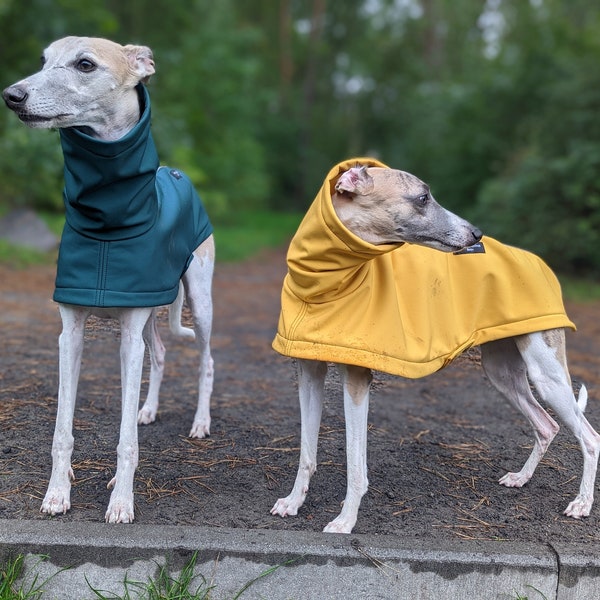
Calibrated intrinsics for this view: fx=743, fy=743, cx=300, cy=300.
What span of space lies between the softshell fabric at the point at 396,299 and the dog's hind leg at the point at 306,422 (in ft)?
0.74

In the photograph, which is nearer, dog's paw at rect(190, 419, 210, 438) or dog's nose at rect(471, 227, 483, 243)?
dog's nose at rect(471, 227, 483, 243)

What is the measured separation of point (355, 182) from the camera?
324cm

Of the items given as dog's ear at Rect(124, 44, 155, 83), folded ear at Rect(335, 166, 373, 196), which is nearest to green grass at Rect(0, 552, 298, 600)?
folded ear at Rect(335, 166, 373, 196)

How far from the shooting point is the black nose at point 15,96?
10.1ft

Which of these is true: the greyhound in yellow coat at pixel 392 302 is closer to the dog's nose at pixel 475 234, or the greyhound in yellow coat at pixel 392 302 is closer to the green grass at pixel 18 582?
the dog's nose at pixel 475 234

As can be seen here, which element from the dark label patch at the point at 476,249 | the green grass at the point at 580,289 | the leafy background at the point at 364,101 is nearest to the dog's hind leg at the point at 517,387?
the dark label patch at the point at 476,249

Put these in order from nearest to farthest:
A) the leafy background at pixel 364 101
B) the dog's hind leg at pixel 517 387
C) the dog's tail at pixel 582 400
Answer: the dog's tail at pixel 582 400 → the dog's hind leg at pixel 517 387 → the leafy background at pixel 364 101

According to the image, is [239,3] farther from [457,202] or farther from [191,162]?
[457,202]

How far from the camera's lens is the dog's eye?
3.22 m

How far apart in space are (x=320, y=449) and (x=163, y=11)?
2104 centimetres

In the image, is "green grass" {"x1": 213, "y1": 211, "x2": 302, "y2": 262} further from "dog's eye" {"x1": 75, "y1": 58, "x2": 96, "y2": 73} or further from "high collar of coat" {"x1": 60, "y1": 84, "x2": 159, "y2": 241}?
"dog's eye" {"x1": 75, "y1": 58, "x2": 96, "y2": 73}

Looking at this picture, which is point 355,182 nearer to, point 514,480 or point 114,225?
point 114,225

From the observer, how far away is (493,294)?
3.65 m

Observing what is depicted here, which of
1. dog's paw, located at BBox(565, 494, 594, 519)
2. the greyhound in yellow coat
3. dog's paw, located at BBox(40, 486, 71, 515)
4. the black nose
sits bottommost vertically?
dog's paw, located at BBox(565, 494, 594, 519)
